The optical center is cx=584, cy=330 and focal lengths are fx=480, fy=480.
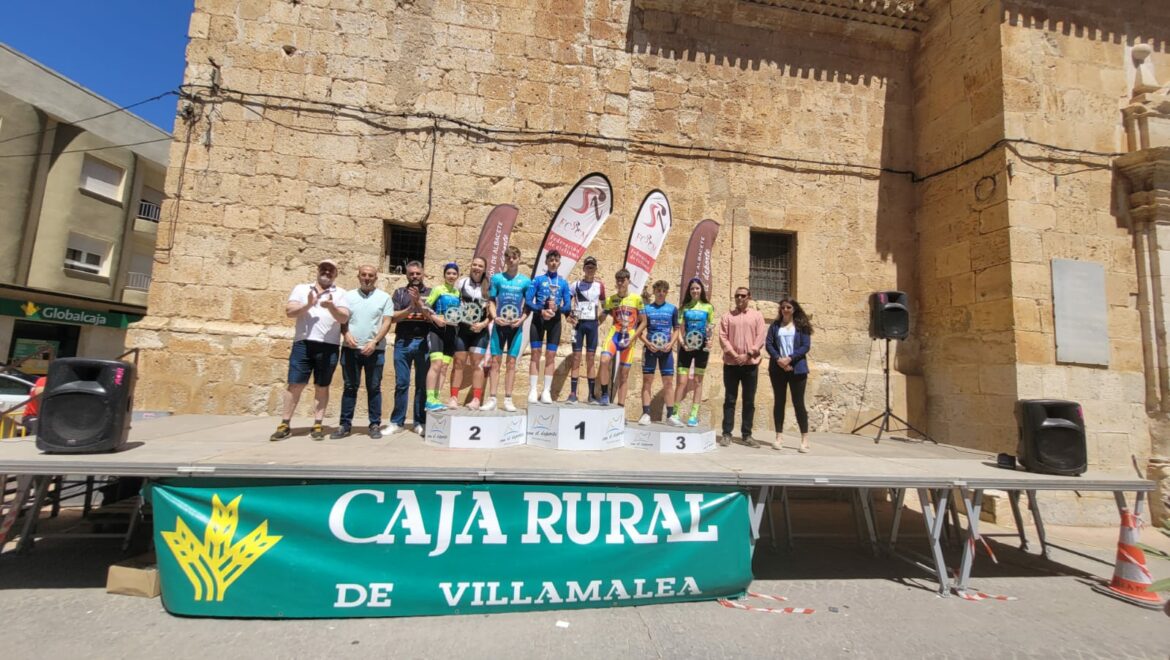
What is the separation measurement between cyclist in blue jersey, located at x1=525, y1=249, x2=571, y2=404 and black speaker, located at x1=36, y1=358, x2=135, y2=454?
11.6 ft

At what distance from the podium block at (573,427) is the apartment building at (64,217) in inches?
642

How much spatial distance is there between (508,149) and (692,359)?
15.3 ft

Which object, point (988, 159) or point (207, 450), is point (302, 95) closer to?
point (207, 450)

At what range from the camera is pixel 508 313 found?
5.57 meters

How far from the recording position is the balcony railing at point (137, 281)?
19.0 m

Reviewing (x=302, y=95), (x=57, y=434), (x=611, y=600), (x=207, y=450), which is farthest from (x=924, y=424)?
(x=302, y=95)

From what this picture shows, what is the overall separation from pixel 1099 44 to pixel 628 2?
7.52 m

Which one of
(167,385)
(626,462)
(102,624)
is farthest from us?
(167,385)

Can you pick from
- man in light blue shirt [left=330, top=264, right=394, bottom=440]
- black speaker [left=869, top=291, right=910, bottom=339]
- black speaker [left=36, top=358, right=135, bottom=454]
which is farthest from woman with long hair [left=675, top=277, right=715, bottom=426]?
black speaker [left=36, top=358, right=135, bottom=454]

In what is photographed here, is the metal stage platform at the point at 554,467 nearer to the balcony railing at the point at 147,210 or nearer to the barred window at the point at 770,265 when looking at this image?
the barred window at the point at 770,265

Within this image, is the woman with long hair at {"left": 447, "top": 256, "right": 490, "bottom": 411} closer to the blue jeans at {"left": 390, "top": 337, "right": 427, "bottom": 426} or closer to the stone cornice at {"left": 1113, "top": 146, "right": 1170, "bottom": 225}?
the blue jeans at {"left": 390, "top": 337, "right": 427, "bottom": 426}

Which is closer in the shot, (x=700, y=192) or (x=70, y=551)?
(x=70, y=551)

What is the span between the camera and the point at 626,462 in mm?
4164

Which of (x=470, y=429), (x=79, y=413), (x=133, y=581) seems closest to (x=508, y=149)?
(x=470, y=429)
